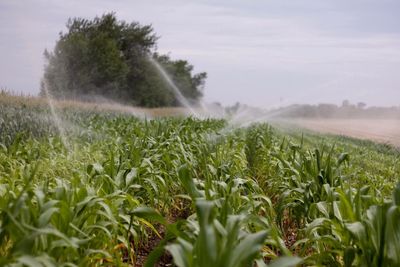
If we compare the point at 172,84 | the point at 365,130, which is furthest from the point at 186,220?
the point at 172,84

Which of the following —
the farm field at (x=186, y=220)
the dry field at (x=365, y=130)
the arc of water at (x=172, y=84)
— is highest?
the arc of water at (x=172, y=84)

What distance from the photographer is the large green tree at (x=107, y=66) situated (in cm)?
3872

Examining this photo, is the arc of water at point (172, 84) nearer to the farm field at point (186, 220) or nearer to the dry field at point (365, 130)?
the dry field at point (365, 130)

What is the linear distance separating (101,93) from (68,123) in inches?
1227

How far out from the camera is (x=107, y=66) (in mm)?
40375

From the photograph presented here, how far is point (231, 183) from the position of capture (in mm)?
3656

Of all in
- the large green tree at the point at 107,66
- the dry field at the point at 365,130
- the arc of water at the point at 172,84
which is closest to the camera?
the dry field at the point at 365,130

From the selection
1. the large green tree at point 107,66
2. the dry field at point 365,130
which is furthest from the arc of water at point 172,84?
the dry field at point 365,130

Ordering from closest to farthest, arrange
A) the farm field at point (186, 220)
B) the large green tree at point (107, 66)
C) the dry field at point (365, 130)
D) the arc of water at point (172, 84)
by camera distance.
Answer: the farm field at point (186, 220) → the dry field at point (365, 130) → the large green tree at point (107, 66) → the arc of water at point (172, 84)

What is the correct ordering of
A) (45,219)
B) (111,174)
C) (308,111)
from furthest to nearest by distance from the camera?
(308,111) → (111,174) → (45,219)

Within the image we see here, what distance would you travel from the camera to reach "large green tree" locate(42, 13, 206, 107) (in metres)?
38.7

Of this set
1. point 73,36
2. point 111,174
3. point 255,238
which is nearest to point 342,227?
point 255,238

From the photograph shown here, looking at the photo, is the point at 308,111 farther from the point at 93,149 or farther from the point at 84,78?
the point at 93,149

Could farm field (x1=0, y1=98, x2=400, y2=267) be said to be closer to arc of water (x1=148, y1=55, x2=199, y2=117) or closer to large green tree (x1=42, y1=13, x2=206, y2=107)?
large green tree (x1=42, y1=13, x2=206, y2=107)
